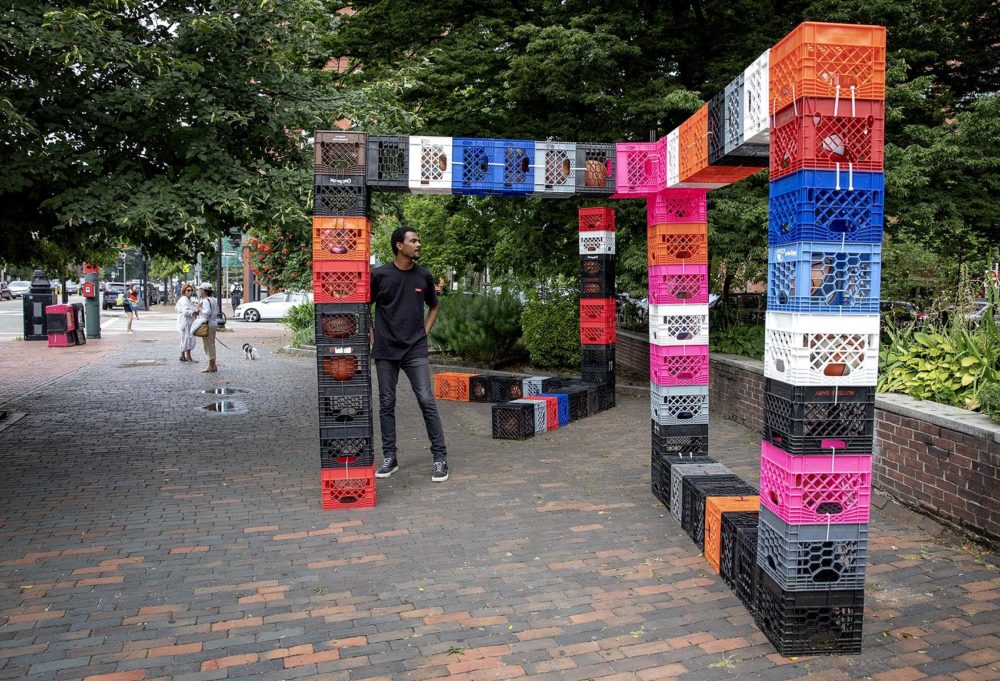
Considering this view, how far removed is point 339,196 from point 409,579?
9.25 feet

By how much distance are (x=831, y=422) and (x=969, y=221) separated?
8062mm

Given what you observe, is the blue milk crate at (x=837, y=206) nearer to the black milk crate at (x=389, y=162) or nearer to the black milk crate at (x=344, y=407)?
the black milk crate at (x=389, y=162)

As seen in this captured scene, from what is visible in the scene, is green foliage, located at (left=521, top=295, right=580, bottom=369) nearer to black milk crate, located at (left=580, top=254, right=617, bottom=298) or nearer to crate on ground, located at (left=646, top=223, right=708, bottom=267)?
black milk crate, located at (left=580, top=254, right=617, bottom=298)

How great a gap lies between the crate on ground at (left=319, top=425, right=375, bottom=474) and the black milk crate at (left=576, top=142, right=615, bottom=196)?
2515 mm

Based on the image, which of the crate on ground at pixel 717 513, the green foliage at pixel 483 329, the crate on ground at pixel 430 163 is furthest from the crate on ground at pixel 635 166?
the green foliage at pixel 483 329

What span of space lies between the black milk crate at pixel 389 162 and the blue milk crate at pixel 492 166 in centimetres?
37

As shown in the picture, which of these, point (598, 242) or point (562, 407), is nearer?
point (562, 407)

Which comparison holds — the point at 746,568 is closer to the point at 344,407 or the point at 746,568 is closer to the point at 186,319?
the point at 344,407

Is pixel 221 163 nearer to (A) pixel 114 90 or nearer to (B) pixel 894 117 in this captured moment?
(A) pixel 114 90

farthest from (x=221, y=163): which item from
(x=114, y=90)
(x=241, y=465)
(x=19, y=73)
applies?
(x=241, y=465)

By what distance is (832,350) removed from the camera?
11.8ft

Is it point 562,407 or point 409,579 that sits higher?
point 562,407

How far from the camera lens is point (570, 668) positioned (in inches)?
139

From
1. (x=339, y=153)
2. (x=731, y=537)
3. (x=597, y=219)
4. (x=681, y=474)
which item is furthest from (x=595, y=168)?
(x=597, y=219)
